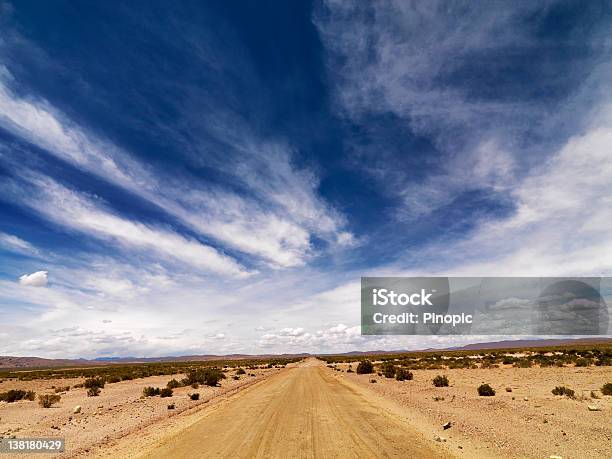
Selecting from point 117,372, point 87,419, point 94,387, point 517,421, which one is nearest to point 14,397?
point 94,387

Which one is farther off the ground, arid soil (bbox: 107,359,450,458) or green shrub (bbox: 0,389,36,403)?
arid soil (bbox: 107,359,450,458)

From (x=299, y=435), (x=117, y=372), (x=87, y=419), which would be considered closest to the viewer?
(x=299, y=435)

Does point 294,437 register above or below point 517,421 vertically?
above

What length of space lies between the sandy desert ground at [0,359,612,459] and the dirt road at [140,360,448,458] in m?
0.03

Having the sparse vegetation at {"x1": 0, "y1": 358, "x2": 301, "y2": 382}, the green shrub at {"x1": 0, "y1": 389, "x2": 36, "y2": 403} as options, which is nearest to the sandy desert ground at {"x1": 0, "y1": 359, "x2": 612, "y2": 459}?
the green shrub at {"x1": 0, "y1": 389, "x2": 36, "y2": 403}

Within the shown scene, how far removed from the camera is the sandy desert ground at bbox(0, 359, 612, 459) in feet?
30.4

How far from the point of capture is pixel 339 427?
11562 mm

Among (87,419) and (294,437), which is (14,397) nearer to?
(87,419)

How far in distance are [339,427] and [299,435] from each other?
1660 millimetres

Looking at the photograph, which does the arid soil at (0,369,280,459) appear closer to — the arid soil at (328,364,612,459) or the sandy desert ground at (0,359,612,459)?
the sandy desert ground at (0,359,612,459)

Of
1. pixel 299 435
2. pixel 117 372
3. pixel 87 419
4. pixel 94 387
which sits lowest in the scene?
pixel 117 372

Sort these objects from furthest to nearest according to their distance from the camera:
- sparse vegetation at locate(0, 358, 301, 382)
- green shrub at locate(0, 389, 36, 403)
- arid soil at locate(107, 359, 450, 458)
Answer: sparse vegetation at locate(0, 358, 301, 382) < green shrub at locate(0, 389, 36, 403) < arid soil at locate(107, 359, 450, 458)

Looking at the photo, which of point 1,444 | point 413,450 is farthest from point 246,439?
point 1,444

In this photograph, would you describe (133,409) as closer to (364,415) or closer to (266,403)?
(266,403)
